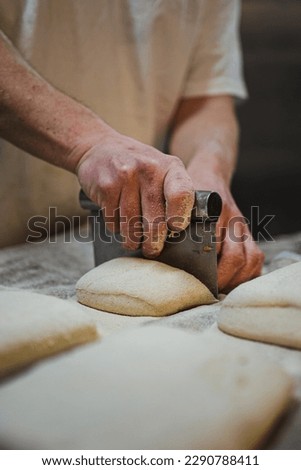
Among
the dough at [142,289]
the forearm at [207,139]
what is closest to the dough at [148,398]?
the dough at [142,289]

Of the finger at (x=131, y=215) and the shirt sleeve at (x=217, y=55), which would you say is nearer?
the finger at (x=131, y=215)

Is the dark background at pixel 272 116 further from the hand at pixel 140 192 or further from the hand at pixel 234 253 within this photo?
the hand at pixel 140 192

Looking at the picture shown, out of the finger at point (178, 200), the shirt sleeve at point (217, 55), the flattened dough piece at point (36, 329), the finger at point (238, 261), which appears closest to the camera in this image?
the flattened dough piece at point (36, 329)

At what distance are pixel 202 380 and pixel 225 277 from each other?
53 cm

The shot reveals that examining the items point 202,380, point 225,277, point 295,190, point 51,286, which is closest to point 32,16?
point 51,286

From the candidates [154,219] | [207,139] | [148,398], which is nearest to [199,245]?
[154,219]

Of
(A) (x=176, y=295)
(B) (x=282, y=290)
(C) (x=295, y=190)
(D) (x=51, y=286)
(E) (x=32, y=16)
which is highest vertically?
(E) (x=32, y=16)

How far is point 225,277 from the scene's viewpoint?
122cm

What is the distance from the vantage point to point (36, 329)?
0.85 meters

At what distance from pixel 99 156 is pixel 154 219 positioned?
0.20 m

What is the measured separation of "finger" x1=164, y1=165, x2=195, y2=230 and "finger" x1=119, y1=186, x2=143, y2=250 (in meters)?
0.07

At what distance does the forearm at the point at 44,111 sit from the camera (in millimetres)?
1269

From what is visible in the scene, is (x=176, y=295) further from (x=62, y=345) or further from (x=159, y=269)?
(x=62, y=345)

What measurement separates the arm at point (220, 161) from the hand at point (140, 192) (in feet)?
0.57
